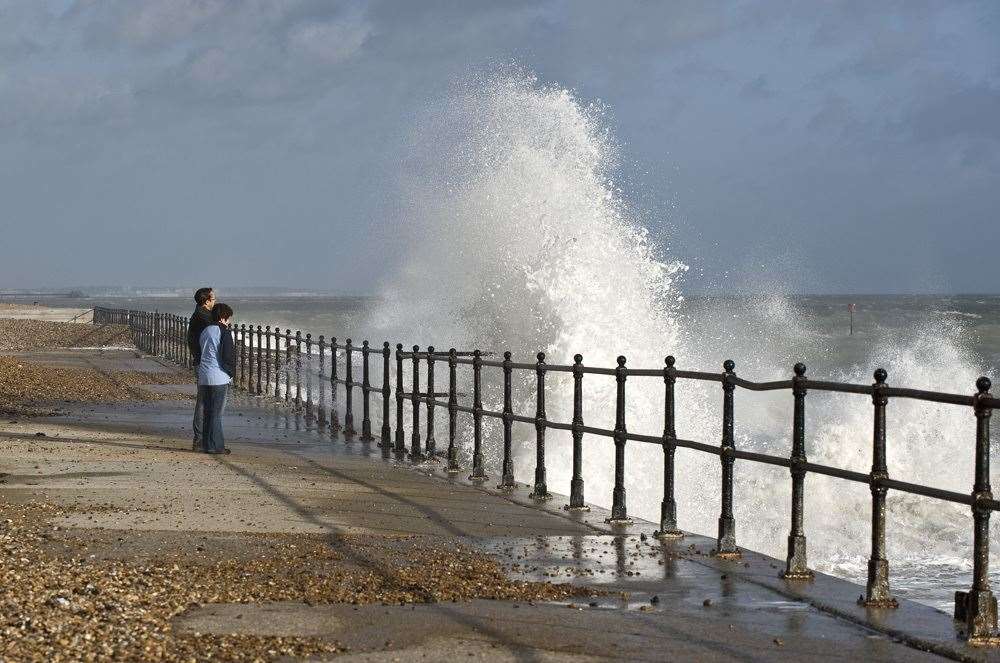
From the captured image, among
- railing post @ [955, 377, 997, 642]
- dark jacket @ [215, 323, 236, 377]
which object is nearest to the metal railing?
railing post @ [955, 377, 997, 642]

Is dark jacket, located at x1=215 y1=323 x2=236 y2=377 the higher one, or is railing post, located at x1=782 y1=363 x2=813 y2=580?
dark jacket, located at x1=215 y1=323 x2=236 y2=377

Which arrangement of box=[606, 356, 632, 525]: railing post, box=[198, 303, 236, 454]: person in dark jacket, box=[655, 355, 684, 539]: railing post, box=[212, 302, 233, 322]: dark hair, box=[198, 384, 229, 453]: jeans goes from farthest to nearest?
1. box=[212, 302, 233, 322]: dark hair
2. box=[198, 303, 236, 454]: person in dark jacket
3. box=[198, 384, 229, 453]: jeans
4. box=[606, 356, 632, 525]: railing post
5. box=[655, 355, 684, 539]: railing post

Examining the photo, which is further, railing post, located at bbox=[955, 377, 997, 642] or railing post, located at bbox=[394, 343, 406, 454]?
railing post, located at bbox=[394, 343, 406, 454]

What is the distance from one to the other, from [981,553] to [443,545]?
350 cm

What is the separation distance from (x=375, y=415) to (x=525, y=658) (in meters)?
A: 20.2

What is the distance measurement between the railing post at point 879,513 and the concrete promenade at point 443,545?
0.11 meters

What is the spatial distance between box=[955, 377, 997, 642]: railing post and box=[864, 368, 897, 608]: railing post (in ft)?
1.97

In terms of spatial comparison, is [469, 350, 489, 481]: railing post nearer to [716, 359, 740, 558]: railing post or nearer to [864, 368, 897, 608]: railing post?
[716, 359, 740, 558]: railing post

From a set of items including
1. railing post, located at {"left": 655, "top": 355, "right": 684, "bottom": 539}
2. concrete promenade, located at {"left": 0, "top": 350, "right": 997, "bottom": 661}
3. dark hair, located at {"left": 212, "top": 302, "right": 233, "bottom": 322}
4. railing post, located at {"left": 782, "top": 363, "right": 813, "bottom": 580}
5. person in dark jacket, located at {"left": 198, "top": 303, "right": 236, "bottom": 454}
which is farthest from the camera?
dark hair, located at {"left": 212, "top": 302, "right": 233, "bottom": 322}

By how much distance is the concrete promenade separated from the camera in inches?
246


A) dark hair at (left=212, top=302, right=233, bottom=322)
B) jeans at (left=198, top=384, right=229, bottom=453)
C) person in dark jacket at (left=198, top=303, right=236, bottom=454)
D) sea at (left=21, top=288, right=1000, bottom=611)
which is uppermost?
dark hair at (left=212, top=302, right=233, bottom=322)

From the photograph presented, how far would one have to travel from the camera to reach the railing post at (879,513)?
7.28 metres

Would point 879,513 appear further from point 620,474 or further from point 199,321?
point 199,321

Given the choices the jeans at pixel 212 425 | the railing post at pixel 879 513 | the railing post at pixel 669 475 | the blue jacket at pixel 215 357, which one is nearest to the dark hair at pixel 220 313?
the blue jacket at pixel 215 357
